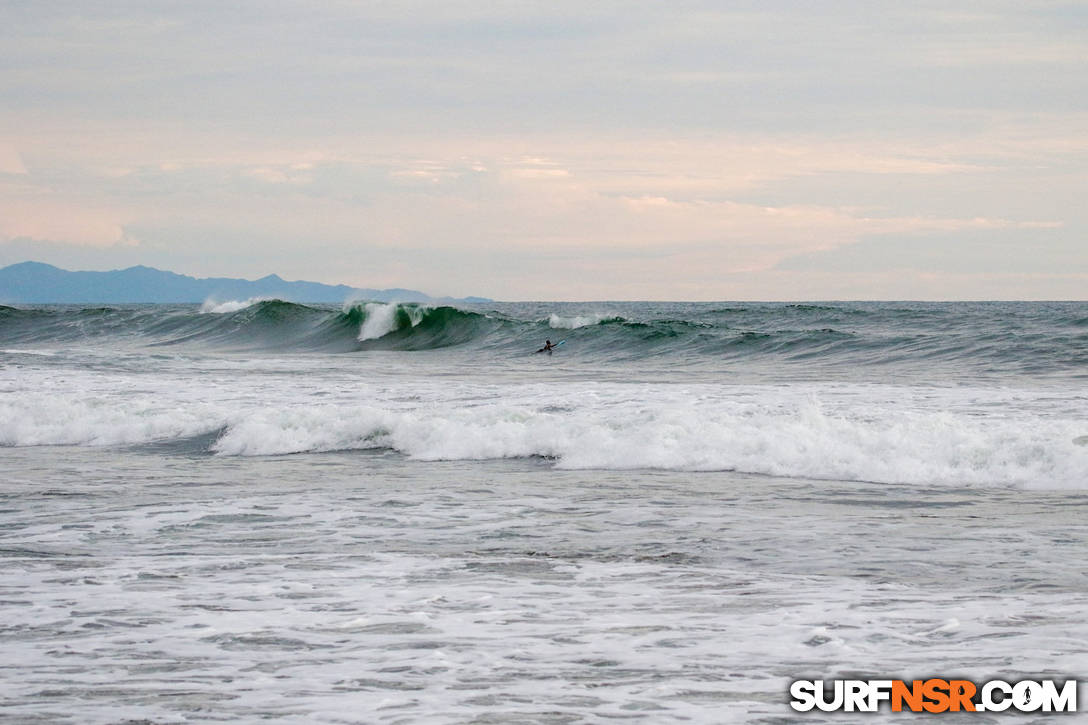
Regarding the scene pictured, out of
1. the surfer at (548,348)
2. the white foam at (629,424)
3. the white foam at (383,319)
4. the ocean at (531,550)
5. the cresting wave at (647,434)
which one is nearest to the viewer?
the ocean at (531,550)

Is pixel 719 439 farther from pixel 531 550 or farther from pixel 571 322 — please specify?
pixel 571 322

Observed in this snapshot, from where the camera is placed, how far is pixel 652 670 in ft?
14.5

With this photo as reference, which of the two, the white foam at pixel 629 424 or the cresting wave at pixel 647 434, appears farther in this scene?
the white foam at pixel 629 424

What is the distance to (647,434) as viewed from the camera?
36.1ft

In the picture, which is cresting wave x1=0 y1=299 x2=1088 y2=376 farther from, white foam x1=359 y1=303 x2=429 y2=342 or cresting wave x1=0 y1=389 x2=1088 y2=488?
cresting wave x1=0 y1=389 x2=1088 y2=488

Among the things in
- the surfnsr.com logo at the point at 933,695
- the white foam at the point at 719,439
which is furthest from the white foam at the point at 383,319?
the surfnsr.com logo at the point at 933,695

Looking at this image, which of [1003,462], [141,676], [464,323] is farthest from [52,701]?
[464,323]

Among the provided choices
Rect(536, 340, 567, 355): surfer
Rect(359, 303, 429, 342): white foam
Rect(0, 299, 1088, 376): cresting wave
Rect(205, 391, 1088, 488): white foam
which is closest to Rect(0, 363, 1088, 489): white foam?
Rect(205, 391, 1088, 488): white foam

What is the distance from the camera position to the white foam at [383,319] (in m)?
35.0

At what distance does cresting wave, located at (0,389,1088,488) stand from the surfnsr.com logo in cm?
526

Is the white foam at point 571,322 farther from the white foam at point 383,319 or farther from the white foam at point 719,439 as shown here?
the white foam at point 719,439

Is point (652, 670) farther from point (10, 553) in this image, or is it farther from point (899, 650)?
point (10, 553)

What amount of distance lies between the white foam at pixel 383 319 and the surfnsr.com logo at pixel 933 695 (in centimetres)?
3093

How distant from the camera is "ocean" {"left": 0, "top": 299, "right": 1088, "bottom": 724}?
14.1ft
